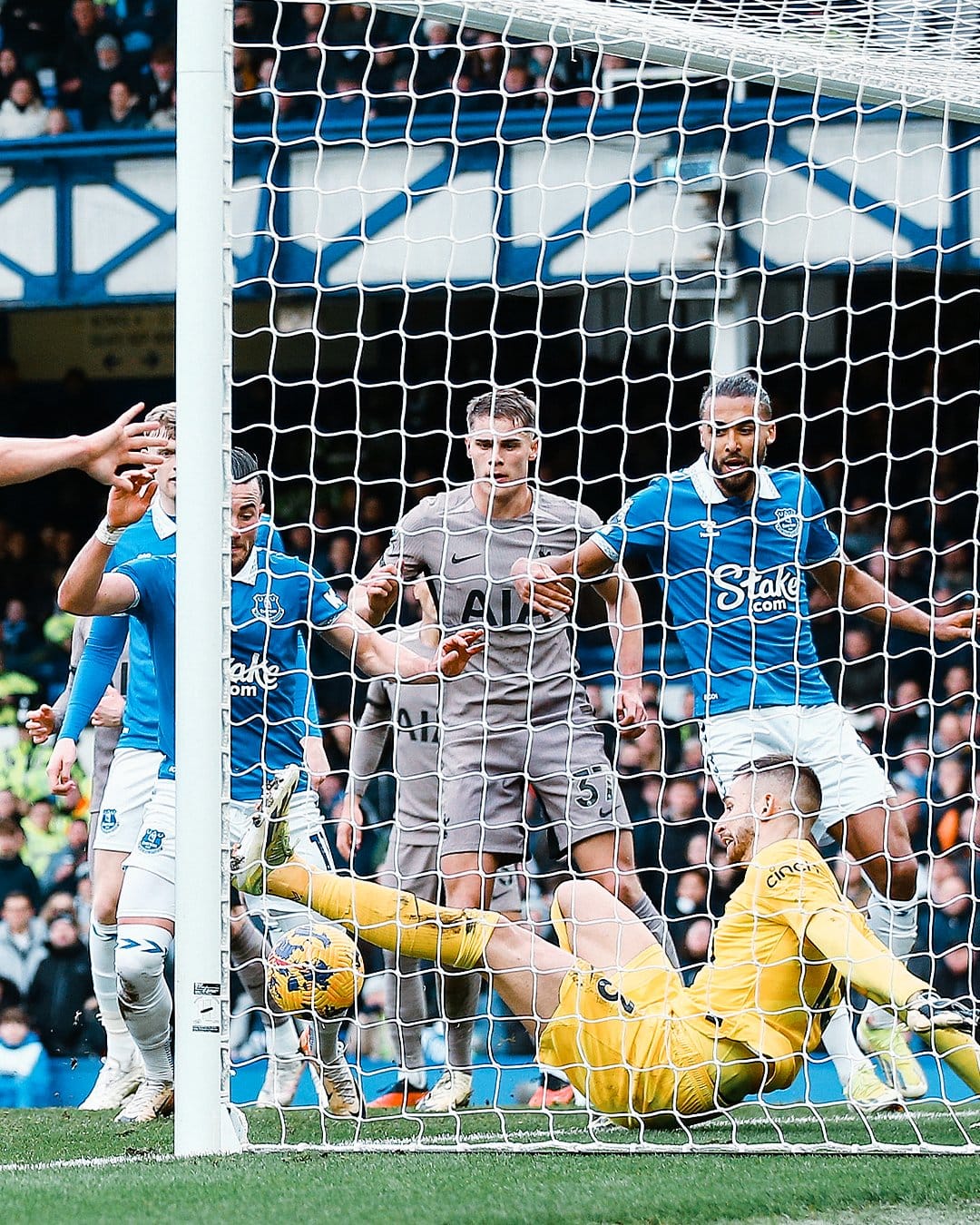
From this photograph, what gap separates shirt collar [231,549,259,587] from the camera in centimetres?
506

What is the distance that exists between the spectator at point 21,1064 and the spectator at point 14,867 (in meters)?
0.67

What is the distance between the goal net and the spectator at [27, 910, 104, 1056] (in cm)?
79

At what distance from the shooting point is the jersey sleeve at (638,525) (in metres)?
5.10

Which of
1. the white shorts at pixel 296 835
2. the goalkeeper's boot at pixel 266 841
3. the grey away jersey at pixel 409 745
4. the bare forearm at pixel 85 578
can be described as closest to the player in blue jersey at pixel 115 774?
the white shorts at pixel 296 835

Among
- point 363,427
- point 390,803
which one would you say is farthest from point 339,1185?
point 363,427

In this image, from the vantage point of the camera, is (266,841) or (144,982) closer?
(266,841)

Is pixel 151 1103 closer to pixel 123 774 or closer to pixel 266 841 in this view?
pixel 123 774

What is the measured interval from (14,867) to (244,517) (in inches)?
188

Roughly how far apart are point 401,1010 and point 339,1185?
7.05 feet

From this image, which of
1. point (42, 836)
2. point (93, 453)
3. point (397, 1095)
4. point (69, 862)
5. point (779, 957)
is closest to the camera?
point (93, 453)

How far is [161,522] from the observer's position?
5.21 metres

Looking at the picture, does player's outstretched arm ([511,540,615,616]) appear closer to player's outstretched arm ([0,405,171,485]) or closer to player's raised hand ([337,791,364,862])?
player's raised hand ([337,791,364,862])

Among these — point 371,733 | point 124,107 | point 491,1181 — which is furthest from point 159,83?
point 491,1181

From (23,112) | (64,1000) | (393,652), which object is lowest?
(64,1000)
